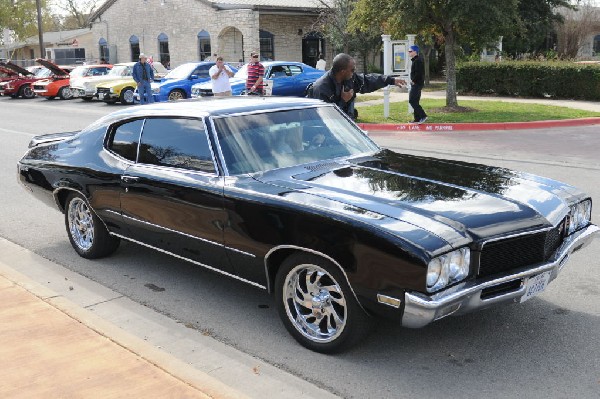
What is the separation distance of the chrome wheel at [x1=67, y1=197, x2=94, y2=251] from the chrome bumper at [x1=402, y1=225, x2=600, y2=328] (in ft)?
11.7

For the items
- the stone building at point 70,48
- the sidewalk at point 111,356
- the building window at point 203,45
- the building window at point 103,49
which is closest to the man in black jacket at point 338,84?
the sidewalk at point 111,356

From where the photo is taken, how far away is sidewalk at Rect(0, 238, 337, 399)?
3.77 m

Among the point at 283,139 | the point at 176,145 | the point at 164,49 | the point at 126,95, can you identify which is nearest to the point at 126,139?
the point at 176,145

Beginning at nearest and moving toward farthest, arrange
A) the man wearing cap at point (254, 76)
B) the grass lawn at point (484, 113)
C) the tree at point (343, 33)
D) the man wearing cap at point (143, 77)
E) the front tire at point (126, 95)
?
the grass lawn at point (484, 113)
the man wearing cap at point (254, 76)
the man wearing cap at point (143, 77)
the front tire at point (126, 95)
the tree at point (343, 33)

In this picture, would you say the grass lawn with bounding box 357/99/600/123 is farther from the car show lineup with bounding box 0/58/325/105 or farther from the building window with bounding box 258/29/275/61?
the building window with bounding box 258/29/275/61

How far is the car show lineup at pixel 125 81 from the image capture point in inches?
862

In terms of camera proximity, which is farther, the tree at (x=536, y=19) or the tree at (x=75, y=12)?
the tree at (x=75, y=12)

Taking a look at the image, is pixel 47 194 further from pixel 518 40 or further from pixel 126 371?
pixel 518 40

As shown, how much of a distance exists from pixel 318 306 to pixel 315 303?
1.1 inches

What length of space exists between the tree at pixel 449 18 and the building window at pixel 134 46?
29895 millimetres

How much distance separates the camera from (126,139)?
19.1 feet

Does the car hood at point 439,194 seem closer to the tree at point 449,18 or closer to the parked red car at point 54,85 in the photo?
the tree at point 449,18

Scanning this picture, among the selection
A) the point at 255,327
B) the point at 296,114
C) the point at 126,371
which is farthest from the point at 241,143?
the point at 126,371

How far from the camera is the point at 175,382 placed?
3.78 meters
